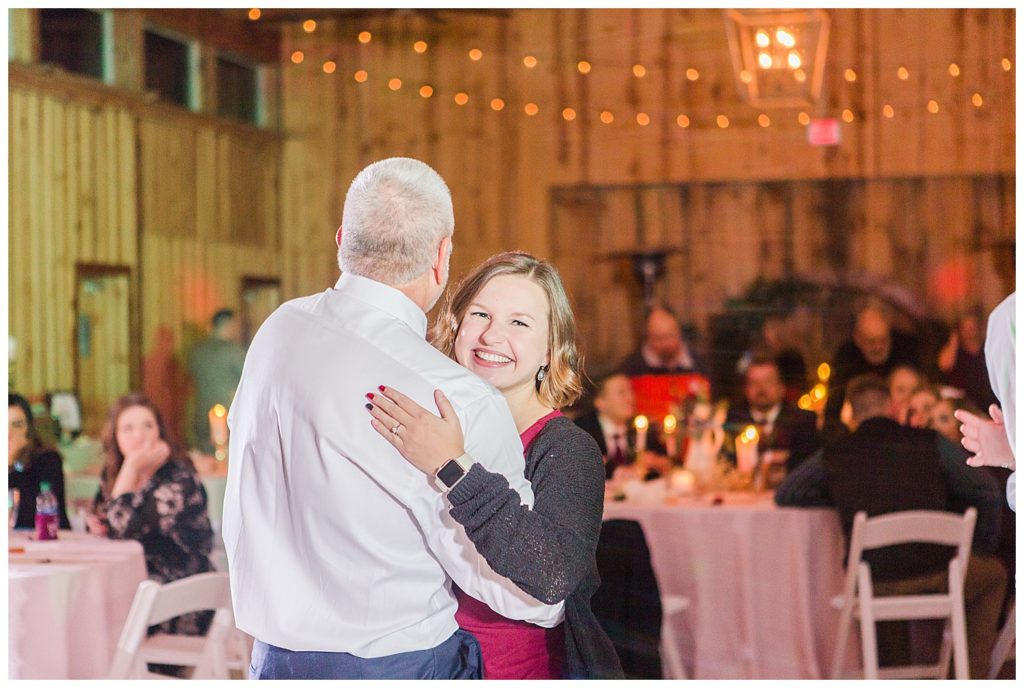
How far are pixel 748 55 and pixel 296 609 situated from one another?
3.67 meters

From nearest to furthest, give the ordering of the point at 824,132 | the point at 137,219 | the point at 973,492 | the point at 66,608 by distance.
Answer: the point at 66,608
the point at 973,492
the point at 137,219
the point at 824,132

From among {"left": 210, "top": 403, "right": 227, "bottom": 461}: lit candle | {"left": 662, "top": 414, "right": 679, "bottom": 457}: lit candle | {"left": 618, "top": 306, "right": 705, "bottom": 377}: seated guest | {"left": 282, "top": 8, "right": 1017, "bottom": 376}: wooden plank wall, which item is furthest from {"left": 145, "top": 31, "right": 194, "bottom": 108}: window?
{"left": 662, "top": 414, "right": 679, "bottom": 457}: lit candle

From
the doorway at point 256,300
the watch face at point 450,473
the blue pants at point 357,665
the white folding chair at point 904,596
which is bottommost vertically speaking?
the white folding chair at point 904,596

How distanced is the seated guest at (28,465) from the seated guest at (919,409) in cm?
336

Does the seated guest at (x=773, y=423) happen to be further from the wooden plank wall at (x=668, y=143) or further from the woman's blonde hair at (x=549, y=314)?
the woman's blonde hair at (x=549, y=314)

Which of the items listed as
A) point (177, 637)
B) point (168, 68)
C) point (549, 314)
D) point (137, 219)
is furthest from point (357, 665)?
point (168, 68)

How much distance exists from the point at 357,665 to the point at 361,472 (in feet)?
0.95

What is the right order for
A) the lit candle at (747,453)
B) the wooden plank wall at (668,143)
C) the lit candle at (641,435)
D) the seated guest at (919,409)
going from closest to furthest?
the seated guest at (919,409), the lit candle at (747,453), the lit candle at (641,435), the wooden plank wall at (668,143)

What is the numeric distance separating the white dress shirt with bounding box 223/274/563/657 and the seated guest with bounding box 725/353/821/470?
361cm

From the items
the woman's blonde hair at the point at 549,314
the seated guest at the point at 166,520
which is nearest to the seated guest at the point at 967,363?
the seated guest at the point at 166,520

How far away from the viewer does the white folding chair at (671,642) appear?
14.5ft

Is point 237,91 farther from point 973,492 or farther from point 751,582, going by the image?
point 973,492

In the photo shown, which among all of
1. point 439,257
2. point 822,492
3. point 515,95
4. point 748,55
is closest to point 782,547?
point 822,492

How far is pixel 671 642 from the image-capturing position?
175 inches
